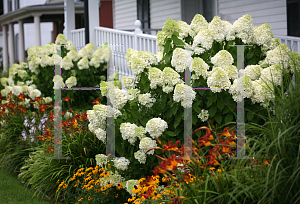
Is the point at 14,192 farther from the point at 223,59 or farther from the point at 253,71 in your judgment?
the point at 253,71

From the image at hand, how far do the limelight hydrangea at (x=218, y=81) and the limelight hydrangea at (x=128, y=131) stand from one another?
0.88 meters

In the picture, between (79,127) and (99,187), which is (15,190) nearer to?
(79,127)

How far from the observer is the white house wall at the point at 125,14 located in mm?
12805

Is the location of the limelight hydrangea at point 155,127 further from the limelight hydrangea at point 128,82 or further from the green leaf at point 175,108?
the limelight hydrangea at point 128,82

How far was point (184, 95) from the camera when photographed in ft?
10.4


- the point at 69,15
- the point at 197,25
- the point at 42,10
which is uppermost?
the point at 42,10

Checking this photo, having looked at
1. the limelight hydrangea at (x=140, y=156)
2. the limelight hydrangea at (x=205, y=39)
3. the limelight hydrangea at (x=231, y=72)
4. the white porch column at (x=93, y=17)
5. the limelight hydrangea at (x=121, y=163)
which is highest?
the white porch column at (x=93, y=17)

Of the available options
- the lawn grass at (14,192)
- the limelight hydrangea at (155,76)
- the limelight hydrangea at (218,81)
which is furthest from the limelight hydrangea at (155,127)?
the lawn grass at (14,192)

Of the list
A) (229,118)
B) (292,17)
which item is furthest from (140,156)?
(292,17)

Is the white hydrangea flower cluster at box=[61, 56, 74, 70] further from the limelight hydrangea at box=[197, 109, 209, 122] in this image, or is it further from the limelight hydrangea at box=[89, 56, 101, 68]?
the limelight hydrangea at box=[197, 109, 209, 122]

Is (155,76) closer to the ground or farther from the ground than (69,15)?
closer to the ground

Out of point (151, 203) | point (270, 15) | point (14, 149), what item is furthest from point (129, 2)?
point (151, 203)

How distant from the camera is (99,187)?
3.54 meters

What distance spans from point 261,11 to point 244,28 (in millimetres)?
4013
